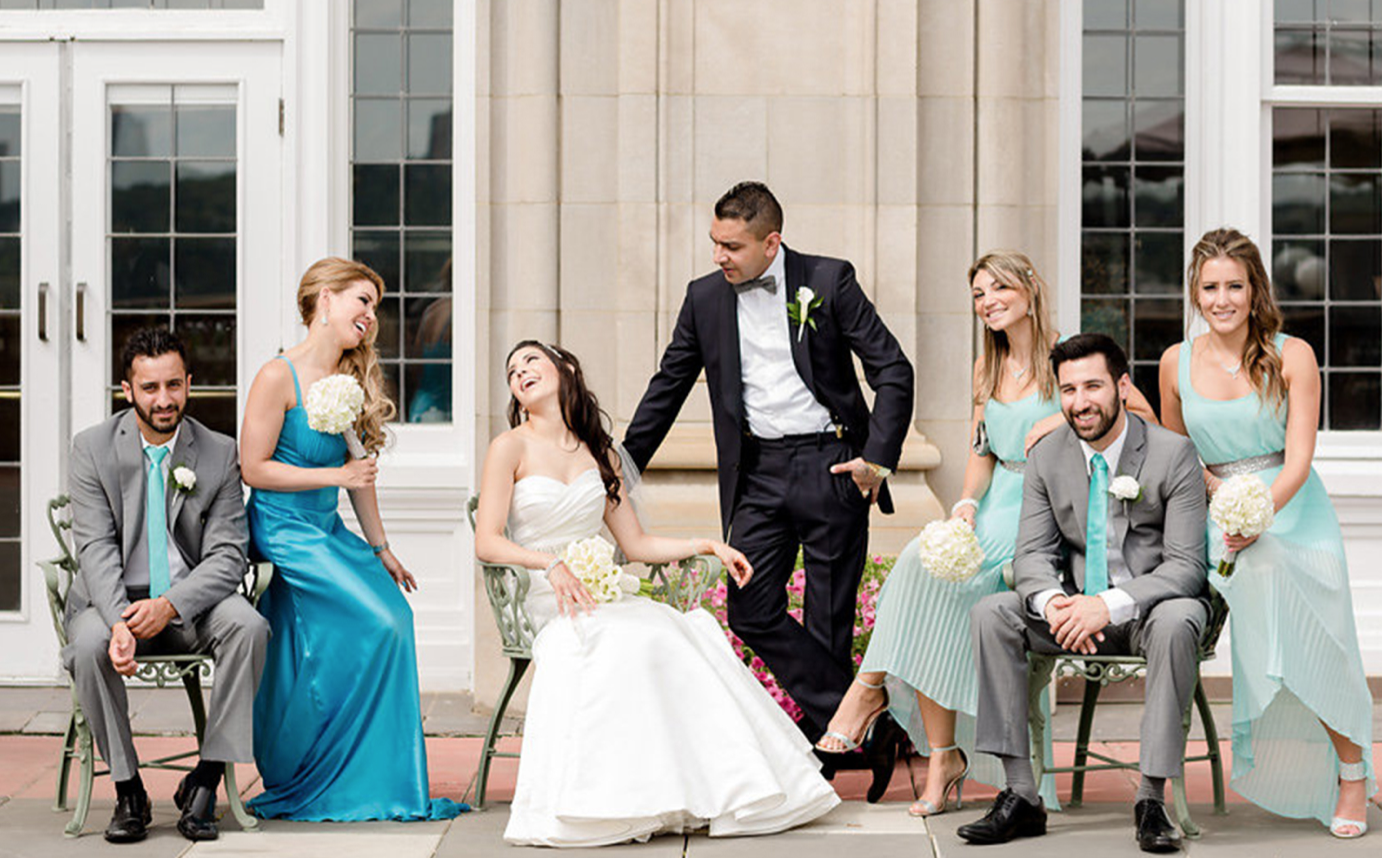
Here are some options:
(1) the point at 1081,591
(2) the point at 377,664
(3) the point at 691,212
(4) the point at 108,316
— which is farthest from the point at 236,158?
(1) the point at 1081,591

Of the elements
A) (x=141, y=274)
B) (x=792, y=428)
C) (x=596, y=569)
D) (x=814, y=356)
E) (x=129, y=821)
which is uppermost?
(x=141, y=274)

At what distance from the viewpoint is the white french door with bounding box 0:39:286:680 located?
8188 mm

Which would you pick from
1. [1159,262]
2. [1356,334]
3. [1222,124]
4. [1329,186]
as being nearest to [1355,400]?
[1356,334]

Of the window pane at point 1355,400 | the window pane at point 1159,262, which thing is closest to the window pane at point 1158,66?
the window pane at point 1159,262

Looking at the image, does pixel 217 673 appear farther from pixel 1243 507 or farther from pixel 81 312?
pixel 81 312

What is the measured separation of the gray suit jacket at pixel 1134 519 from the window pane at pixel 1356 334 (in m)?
2.97

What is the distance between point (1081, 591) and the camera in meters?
5.61

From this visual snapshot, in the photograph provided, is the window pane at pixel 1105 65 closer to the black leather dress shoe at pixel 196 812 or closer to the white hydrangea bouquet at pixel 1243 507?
the white hydrangea bouquet at pixel 1243 507

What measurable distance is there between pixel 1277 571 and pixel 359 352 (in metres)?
2.89

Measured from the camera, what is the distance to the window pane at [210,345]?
8219 mm

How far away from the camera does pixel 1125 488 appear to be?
5480mm

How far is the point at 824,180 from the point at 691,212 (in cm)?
55

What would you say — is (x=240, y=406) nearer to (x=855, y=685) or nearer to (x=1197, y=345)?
(x=855, y=685)

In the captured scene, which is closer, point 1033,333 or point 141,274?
point 1033,333
